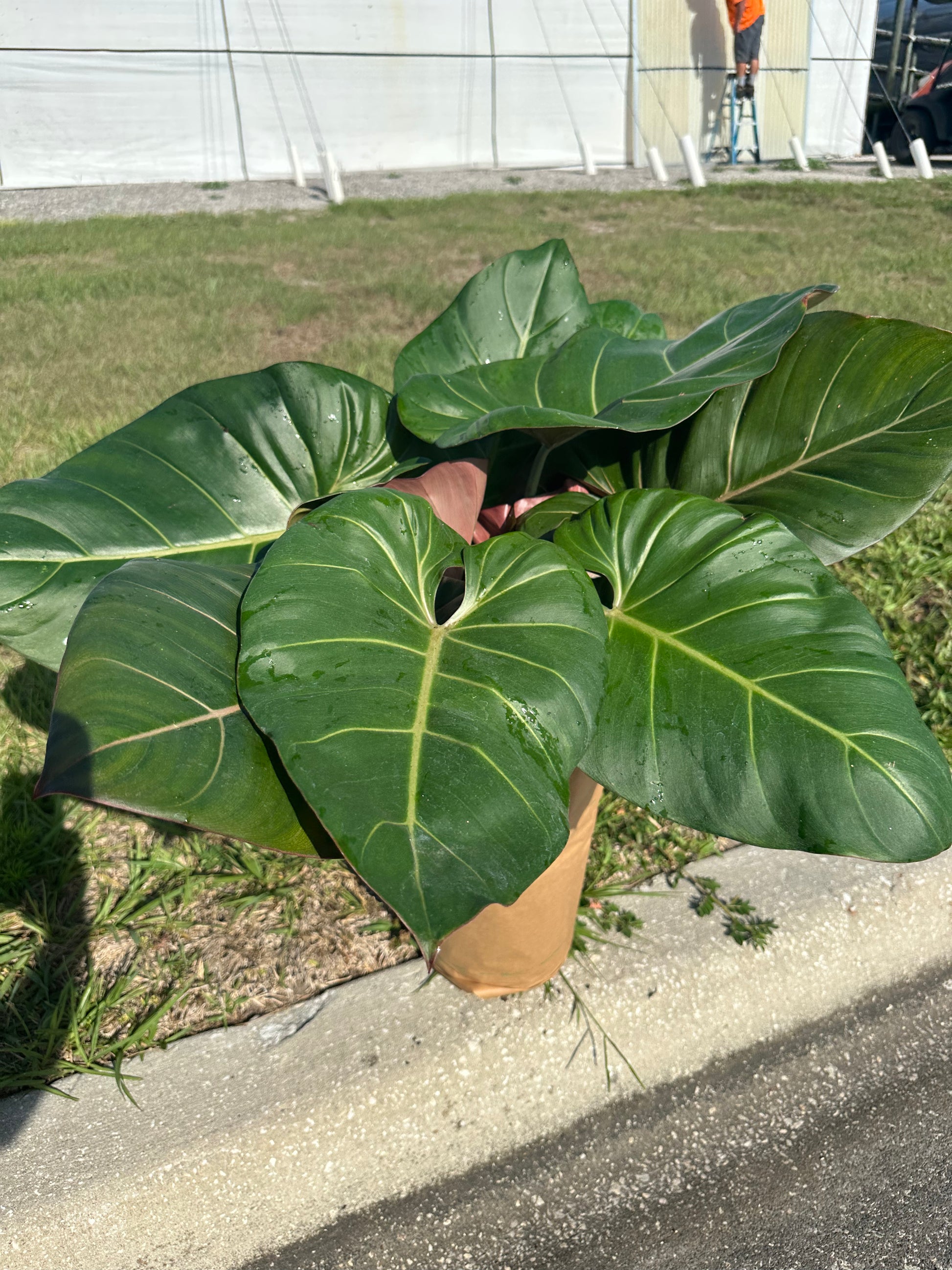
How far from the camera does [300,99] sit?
10.5 m

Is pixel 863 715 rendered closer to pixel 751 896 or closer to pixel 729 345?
pixel 729 345

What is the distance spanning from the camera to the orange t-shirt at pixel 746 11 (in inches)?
408

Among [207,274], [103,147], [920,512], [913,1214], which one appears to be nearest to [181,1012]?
[913,1214]

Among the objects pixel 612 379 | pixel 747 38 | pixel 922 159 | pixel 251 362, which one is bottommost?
pixel 251 362

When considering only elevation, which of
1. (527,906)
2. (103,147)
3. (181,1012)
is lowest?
(181,1012)

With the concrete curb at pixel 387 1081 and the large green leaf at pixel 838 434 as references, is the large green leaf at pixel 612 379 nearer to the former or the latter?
the large green leaf at pixel 838 434

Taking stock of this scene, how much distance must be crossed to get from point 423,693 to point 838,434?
0.80 metres

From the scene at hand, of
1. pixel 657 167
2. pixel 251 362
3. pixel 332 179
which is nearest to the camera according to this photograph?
pixel 251 362

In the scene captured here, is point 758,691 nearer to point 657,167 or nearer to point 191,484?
point 191,484

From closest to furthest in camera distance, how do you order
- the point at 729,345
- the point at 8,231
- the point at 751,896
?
the point at 729,345 → the point at 751,896 → the point at 8,231

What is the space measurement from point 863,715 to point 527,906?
0.67 m

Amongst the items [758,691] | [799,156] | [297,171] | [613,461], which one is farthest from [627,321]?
[799,156]

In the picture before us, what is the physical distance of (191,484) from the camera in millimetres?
1536

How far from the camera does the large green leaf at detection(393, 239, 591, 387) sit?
1.79 meters
